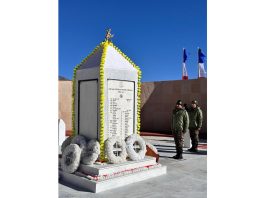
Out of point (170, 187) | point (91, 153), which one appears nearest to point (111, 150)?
point (91, 153)

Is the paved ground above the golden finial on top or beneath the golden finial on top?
beneath

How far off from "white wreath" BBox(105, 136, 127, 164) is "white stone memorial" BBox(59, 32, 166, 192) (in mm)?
58

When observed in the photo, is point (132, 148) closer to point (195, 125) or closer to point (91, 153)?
point (91, 153)

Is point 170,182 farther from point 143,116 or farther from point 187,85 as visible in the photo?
point 143,116

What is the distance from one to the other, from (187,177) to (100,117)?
1976 millimetres

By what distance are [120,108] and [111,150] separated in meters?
0.85

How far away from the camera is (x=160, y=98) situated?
14.2 m

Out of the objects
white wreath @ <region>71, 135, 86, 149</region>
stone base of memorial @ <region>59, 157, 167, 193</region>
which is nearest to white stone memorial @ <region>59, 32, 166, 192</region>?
stone base of memorial @ <region>59, 157, 167, 193</region>

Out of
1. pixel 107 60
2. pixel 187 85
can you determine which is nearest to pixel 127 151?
pixel 107 60

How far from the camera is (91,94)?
5.55 meters

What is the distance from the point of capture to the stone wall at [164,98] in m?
12.5

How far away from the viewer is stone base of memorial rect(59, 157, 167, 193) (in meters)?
4.59

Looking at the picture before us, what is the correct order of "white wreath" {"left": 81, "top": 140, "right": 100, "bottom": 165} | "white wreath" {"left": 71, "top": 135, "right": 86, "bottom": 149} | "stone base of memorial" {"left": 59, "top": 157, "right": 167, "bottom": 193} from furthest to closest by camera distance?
"white wreath" {"left": 71, "top": 135, "right": 86, "bottom": 149}
"white wreath" {"left": 81, "top": 140, "right": 100, "bottom": 165}
"stone base of memorial" {"left": 59, "top": 157, "right": 167, "bottom": 193}

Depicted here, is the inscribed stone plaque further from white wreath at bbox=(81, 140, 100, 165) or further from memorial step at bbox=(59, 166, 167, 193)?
memorial step at bbox=(59, 166, 167, 193)
